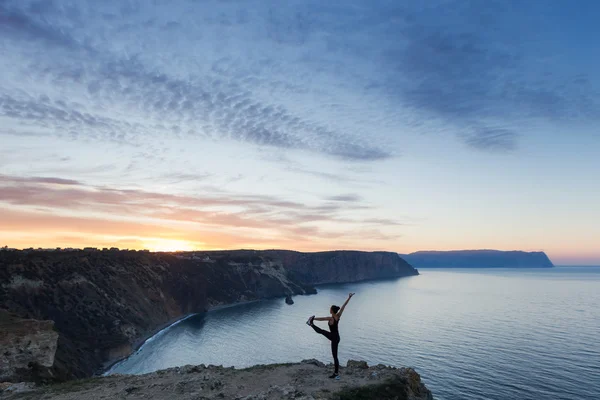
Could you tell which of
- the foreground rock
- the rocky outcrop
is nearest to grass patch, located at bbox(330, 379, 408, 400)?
the foreground rock

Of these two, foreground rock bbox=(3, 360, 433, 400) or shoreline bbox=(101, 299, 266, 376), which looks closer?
foreground rock bbox=(3, 360, 433, 400)

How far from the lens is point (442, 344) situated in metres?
80.1

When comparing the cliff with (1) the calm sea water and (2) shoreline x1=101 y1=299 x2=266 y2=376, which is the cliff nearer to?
(2) shoreline x1=101 y1=299 x2=266 y2=376

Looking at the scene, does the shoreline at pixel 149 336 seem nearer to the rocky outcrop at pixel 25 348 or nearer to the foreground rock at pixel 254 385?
the rocky outcrop at pixel 25 348

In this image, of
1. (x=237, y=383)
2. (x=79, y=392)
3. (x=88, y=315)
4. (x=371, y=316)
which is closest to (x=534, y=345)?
(x=371, y=316)

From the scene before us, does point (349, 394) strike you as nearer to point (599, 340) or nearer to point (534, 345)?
point (534, 345)

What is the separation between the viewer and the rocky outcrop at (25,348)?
4231cm

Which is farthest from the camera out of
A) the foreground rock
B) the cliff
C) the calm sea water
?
the cliff

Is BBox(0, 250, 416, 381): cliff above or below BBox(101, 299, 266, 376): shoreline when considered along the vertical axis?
above

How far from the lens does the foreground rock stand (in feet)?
70.9

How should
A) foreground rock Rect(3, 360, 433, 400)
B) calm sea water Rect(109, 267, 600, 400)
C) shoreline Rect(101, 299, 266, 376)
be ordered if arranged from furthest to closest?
shoreline Rect(101, 299, 266, 376), calm sea water Rect(109, 267, 600, 400), foreground rock Rect(3, 360, 433, 400)

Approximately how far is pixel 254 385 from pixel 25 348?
1494 inches

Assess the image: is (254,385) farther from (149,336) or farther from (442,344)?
(149,336)

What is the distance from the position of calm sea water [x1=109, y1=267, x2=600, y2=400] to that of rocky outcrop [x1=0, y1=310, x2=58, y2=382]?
2605cm
